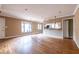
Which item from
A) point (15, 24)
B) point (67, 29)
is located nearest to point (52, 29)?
point (67, 29)

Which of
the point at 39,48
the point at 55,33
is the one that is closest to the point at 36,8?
the point at 39,48

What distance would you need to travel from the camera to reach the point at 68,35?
848 centimetres

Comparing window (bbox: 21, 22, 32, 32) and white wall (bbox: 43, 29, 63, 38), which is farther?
window (bbox: 21, 22, 32, 32)

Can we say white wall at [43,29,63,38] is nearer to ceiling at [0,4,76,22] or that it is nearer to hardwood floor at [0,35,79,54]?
hardwood floor at [0,35,79,54]

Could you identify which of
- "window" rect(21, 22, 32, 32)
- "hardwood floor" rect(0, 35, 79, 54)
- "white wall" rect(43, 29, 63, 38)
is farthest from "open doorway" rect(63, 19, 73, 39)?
"window" rect(21, 22, 32, 32)

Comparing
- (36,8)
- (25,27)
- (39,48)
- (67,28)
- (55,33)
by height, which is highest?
(36,8)

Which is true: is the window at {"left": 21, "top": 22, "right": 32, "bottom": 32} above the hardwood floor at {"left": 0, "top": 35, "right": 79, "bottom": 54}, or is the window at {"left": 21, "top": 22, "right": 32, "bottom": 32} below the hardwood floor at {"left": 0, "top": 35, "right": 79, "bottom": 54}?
above

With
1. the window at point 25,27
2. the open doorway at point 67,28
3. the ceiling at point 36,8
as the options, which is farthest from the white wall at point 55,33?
the ceiling at point 36,8

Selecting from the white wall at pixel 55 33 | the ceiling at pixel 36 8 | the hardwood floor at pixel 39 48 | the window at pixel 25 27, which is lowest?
the hardwood floor at pixel 39 48

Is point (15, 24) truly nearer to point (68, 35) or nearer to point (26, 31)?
point (26, 31)

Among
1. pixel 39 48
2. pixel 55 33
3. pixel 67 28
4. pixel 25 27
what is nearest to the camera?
pixel 39 48

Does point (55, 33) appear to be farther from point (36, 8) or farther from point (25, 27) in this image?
point (36, 8)

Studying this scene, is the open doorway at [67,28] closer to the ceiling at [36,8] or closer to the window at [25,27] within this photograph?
the ceiling at [36,8]
